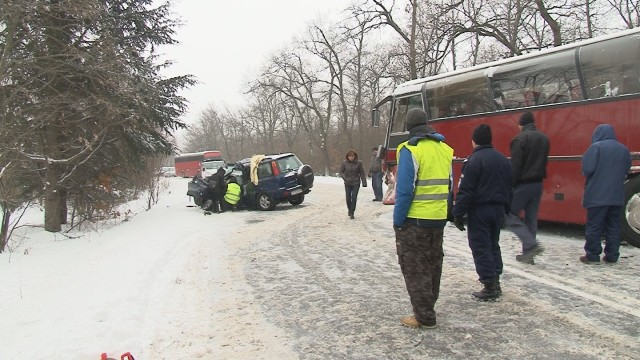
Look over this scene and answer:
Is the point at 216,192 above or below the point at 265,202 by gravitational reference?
above

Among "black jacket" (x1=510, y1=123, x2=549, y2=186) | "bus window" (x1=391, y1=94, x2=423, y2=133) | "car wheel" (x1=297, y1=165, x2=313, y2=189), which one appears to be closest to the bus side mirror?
"bus window" (x1=391, y1=94, x2=423, y2=133)

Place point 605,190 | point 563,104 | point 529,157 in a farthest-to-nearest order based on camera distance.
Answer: point 563,104
point 529,157
point 605,190

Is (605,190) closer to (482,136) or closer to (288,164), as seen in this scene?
(482,136)

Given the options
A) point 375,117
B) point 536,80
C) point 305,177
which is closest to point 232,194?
point 305,177

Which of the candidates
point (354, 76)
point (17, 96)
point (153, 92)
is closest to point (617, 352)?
point (17, 96)

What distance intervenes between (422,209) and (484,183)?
3.23ft

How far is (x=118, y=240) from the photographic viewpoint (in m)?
10.2

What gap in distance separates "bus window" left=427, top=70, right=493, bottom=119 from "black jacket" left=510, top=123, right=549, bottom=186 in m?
3.03

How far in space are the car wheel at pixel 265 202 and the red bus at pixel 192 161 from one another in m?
39.4

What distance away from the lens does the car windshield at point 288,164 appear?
15.2m

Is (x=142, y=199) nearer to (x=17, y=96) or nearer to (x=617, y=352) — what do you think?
(x=17, y=96)

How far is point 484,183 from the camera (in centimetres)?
445

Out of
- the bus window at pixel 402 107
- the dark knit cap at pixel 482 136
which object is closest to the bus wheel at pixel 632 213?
the dark knit cap at pixel 482 136

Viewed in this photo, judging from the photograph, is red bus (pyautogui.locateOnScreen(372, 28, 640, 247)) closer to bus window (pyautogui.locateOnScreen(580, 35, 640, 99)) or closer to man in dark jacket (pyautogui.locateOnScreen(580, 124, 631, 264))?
bus window (pyautogui.locateOnScreen(580, 35, 640, 99))
